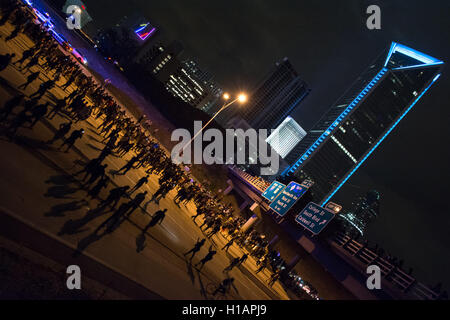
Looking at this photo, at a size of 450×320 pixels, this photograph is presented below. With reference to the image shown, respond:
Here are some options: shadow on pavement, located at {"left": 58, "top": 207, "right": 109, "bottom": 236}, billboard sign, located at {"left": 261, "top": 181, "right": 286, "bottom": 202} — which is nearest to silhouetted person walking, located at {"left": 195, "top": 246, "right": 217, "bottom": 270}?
shadow on pavement, located at {"left": 58, "top": 207, "right": 109, "bottom": 236}

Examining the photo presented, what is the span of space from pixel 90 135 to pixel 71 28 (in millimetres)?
46820

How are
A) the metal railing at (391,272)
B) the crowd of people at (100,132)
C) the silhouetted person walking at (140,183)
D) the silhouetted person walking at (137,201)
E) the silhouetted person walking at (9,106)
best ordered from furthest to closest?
the metal railing at (391,272), the silhouetted person walking at (140,183), the silhouetted person walking at (137,201), the crowd of people at (100,132), the silhouetted person walking at (9,106)

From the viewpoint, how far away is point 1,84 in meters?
12.5

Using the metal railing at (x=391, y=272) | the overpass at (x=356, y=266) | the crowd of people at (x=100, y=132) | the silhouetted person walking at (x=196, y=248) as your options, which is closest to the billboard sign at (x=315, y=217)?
the overpass at (x=356, y=266)

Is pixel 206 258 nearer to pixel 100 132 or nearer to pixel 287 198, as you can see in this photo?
pixel 100 132

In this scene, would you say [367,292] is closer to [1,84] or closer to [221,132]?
[1,84]

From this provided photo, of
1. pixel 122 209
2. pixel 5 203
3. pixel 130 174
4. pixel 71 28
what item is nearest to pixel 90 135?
pixel 130 174

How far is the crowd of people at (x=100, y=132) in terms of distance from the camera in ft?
35.3

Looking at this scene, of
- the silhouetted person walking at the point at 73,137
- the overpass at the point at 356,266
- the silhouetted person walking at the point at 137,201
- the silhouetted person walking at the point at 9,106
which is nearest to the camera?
the silhouetted person walking at the point at 9,106

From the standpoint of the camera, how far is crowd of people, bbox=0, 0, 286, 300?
10.8 m

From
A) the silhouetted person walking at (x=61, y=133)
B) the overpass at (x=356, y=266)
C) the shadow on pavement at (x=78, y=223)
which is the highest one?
the overpass at (x=356, y=266)

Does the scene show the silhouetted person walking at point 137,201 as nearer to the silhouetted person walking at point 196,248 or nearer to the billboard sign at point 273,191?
the silhouetted person walking at point 196,248

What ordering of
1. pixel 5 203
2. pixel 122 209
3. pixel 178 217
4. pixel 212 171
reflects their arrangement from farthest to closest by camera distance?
1. pixel 212 171
2. pixel 178 217
3. pixel 122 209
4. pixel 5 203

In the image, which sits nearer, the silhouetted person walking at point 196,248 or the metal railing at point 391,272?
the silhouetted person walking at point 196,248
